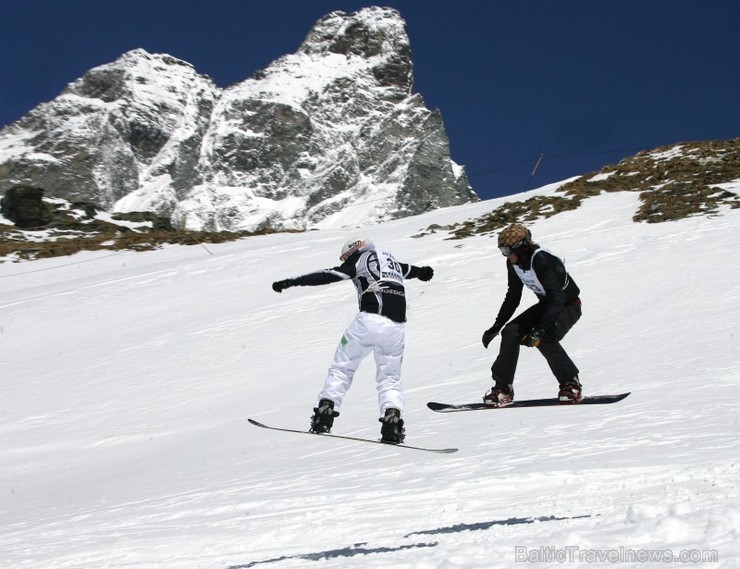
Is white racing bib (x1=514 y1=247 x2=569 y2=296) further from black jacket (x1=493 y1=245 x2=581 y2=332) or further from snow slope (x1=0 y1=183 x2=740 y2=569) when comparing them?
snow slope (x1=0 y1=183 x2=740 y2=569)

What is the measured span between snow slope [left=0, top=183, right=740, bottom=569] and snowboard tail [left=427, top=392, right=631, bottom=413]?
0.08 m

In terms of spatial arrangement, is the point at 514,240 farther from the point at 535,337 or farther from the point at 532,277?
the point at 535,337

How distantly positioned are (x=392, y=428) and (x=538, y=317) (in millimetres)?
1928

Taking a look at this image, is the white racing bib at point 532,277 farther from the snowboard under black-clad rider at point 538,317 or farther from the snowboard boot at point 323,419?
the snowboard boot at point 323,419

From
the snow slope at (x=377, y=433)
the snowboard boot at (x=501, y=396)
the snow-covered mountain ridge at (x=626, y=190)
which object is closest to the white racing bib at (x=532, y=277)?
the snowboard boot at (x=501, y=396)

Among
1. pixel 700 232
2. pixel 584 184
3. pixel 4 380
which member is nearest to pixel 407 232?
pixel 584 184

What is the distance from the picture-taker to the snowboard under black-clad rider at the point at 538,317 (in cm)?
650

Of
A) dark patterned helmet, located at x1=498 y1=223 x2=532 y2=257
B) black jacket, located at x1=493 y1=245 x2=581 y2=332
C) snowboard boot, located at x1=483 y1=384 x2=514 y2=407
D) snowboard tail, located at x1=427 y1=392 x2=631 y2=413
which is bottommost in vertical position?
snowboard tail, located at x1=427 y1=392 x2=631 y2=413

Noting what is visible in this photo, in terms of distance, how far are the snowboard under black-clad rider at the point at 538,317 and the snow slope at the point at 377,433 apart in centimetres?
28

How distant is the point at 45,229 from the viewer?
43.5m

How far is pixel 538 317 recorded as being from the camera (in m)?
6.88

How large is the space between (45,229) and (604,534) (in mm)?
44874

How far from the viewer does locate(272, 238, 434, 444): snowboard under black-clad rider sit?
6188 millimetres

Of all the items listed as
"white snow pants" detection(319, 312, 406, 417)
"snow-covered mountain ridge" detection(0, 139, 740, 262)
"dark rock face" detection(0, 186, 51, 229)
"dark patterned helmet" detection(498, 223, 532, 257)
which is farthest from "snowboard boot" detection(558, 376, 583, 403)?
"dark rock face" detection(0, 186, 51, 229)
